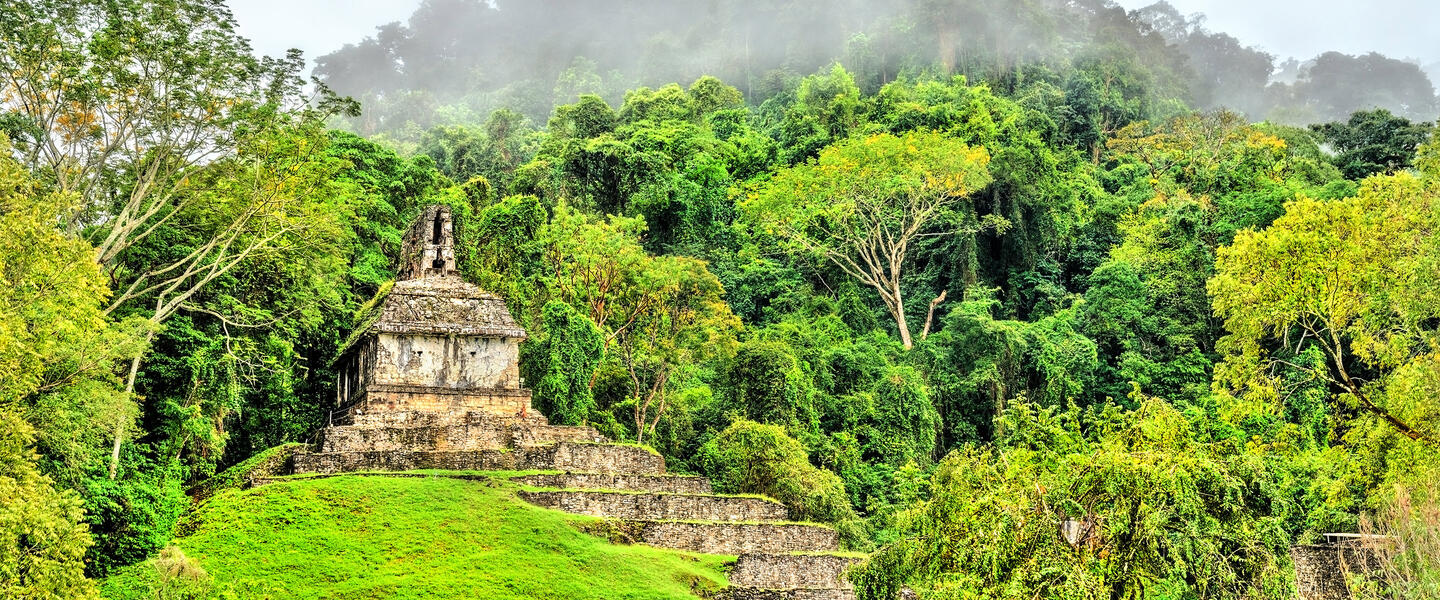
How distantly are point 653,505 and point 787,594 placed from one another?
3.19 m

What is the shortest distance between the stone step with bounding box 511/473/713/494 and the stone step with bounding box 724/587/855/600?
366cm

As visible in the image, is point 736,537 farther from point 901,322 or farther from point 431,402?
point 901,322

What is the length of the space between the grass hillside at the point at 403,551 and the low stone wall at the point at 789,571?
0.47 m

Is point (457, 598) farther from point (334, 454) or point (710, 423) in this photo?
point (710, 423)

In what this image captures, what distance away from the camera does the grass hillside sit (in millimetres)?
17516

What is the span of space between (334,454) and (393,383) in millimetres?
2464

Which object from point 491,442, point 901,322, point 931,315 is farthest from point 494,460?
point 931,315

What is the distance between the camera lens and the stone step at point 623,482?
71.9 ft

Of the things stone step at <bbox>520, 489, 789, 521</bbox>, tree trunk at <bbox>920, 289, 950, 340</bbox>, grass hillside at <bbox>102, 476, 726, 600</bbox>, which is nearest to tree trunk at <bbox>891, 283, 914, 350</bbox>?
tree trunk at <bbox>920, 289, 950, 340</bbox>

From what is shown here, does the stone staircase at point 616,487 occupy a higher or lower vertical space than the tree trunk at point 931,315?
lower

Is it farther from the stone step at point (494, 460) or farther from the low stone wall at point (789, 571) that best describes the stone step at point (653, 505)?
the low stone wall at point (789, 571)

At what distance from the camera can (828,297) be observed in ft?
134

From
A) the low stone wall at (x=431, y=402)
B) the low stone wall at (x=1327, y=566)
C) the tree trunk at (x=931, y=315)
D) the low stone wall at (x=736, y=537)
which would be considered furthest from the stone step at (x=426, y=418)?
the tree trunk at (x=931, y=315)

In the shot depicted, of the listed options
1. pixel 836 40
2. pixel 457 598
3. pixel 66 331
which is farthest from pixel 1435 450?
pixel 836 40
